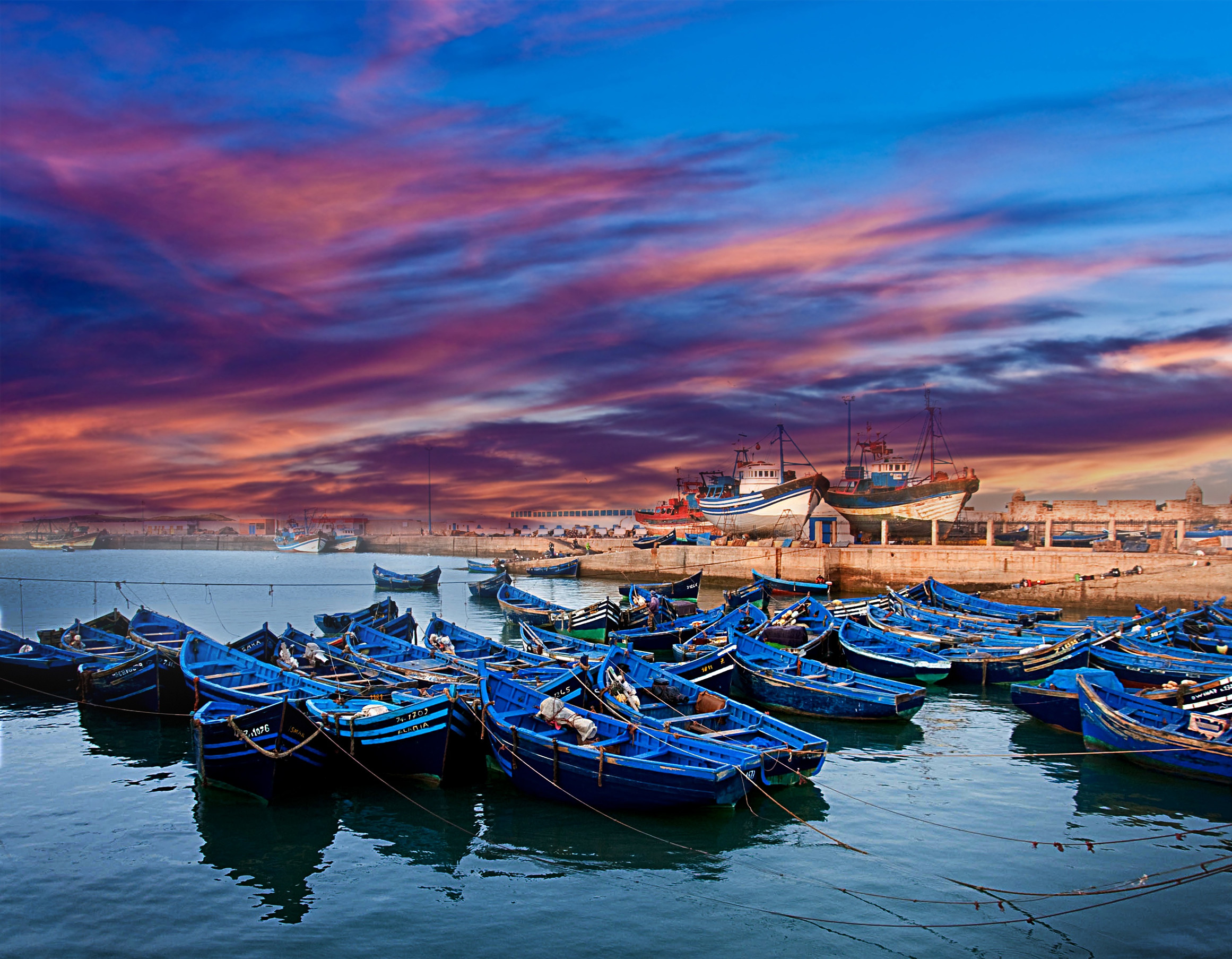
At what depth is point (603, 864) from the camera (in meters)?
13.9

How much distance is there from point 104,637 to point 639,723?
2278 centimetres

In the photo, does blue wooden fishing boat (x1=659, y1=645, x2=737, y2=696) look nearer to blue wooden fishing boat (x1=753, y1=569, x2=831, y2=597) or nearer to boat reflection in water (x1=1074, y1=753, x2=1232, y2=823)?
boat reflection in water (x1=1074, y1=753, x2=1232, y2=823)

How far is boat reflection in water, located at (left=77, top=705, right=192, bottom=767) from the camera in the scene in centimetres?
2067

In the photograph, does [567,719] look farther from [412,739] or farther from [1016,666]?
[1016,666]

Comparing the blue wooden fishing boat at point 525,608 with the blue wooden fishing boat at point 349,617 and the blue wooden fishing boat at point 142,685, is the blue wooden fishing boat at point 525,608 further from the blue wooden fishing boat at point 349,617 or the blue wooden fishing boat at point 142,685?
the blue wooden fishing boat at point 142,685

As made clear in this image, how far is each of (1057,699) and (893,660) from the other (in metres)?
6.55

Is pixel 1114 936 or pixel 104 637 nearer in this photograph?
pixel 1114 936

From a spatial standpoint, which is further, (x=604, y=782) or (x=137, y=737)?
(x=137, y=737)

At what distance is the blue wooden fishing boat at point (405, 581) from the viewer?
231ft

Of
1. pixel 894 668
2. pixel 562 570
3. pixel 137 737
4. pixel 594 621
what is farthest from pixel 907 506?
pixel 137 737

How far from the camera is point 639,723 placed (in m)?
17.3

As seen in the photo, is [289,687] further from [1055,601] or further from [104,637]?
[1055,601]

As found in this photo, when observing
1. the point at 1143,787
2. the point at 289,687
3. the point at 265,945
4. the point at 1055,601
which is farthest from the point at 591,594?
the point at 265,945

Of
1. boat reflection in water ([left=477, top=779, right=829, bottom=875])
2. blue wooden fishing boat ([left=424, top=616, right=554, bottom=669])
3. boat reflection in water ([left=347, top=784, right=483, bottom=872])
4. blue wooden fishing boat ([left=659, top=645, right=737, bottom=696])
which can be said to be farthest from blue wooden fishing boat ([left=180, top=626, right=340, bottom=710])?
blue wooden fishing boat ([left=659, top=645, right=737, bottom=696])
